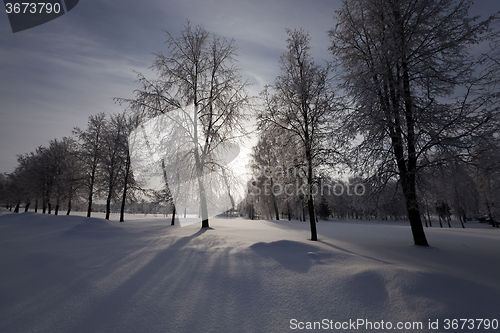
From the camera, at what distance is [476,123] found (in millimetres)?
6156

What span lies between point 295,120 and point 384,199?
5268 millimetres

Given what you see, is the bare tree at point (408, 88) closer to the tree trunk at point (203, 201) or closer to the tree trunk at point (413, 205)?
the tree trunk at point (413, 205)

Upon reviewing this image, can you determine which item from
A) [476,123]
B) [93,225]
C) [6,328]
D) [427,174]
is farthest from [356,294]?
[93,225]

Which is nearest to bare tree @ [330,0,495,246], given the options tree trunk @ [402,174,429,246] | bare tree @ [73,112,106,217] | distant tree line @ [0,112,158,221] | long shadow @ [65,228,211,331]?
tree trunk @ [402,174,429,246]

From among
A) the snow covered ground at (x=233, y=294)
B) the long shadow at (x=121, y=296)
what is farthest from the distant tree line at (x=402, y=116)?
the long shadow at (x=121, y=296)

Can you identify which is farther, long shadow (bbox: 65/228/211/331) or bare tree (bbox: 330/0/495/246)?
bare tree (bbox: 330/0/495/246)

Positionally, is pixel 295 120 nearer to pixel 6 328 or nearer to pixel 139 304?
pixel 139 304

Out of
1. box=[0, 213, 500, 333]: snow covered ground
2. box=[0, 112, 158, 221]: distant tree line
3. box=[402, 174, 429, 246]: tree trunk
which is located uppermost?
box=[0, 112, 158, 221]: distant tree line

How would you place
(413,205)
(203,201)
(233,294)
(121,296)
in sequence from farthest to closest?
(203,201)
(413,205)
(233,294)
(121,296)

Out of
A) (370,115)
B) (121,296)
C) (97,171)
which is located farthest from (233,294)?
(97,171)

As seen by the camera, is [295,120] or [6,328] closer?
[6,328]

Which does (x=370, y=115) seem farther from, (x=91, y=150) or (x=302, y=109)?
(x=91, y=150)

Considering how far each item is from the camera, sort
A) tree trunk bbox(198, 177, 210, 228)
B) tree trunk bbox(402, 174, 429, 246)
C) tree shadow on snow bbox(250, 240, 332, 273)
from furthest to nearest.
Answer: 1. tree trunk bbox(198, 177, 210, 228)
2. tree trunk bbox(402, 174, 429, 246)
3. tree shadow on snow bbox(250, 240, 332, 273)

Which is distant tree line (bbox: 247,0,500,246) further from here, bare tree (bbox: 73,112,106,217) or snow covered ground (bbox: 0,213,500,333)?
bare tree (bbox: 73,112,106,217)
